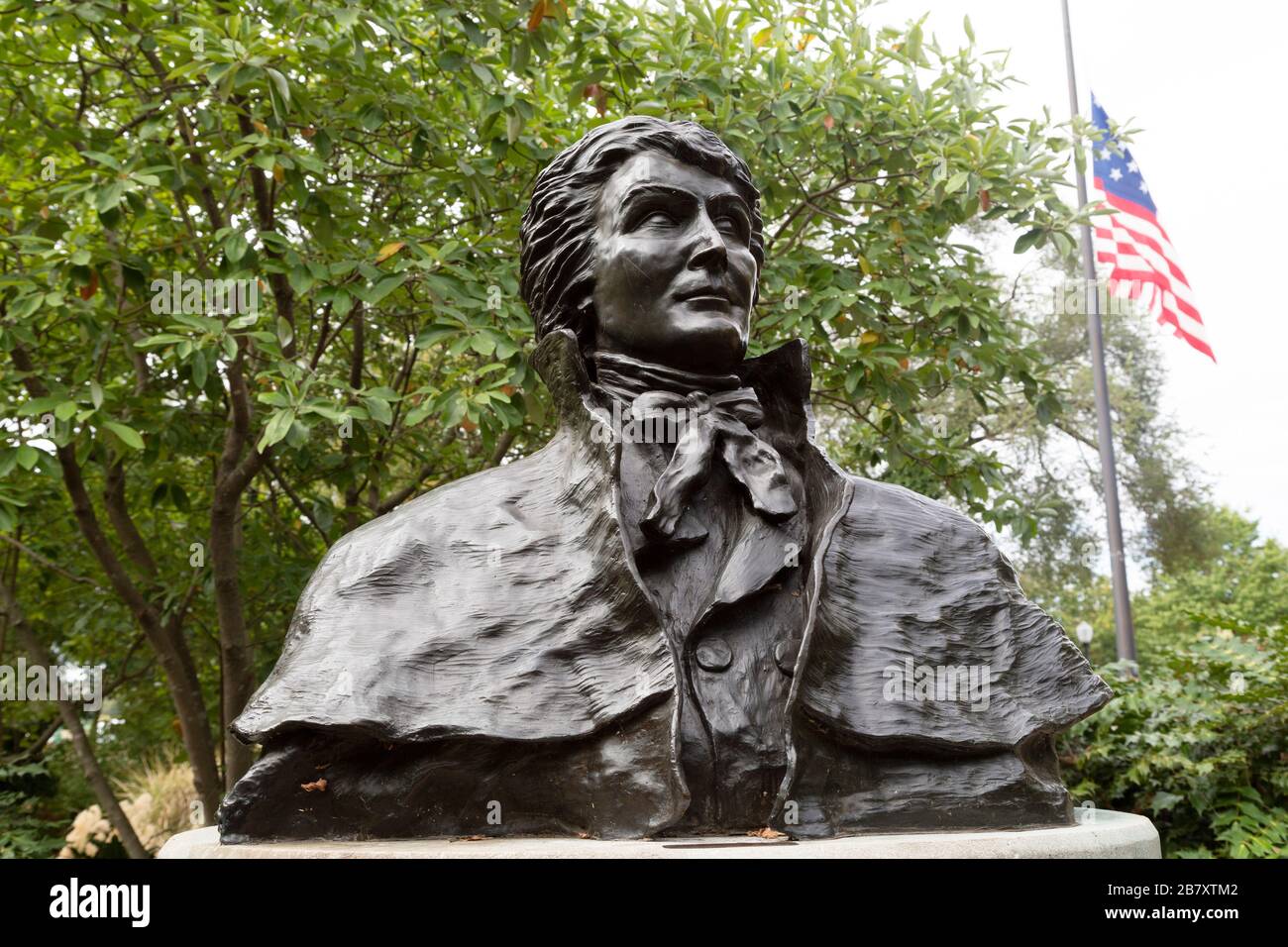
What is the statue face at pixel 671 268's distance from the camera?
10.8ft

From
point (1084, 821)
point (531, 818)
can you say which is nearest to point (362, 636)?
point (531, 818)

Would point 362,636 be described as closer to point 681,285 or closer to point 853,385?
point 681,285

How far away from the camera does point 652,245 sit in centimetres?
331

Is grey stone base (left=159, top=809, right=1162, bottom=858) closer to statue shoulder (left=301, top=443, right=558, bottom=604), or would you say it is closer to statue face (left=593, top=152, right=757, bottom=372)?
statue shoulder (left=301, top=443, right=558, bottom=604)

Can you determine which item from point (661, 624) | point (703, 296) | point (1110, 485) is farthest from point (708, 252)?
point (1110, 485)

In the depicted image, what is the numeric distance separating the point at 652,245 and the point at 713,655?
1.07 meters

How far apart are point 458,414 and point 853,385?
202 cm

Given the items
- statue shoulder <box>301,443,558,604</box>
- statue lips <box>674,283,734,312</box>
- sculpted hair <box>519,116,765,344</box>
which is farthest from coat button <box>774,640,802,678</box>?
sculpted hair <box>519,116,765,344</box>

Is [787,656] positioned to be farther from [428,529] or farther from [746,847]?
[428,529]

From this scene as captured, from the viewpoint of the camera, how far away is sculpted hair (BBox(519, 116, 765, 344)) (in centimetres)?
341

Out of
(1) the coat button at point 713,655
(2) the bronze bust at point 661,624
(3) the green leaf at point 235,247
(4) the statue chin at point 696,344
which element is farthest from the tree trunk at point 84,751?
(1) the coat button at point 713,655

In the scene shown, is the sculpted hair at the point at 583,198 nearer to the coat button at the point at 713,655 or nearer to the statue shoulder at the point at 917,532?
the statue shoulder at the point at 917,532

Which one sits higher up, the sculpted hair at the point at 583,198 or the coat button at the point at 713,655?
the sculpted hair at the point at 583,198

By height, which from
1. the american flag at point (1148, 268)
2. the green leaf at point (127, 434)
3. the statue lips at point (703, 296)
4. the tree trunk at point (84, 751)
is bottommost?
the tree trunk at point (84, 751)
